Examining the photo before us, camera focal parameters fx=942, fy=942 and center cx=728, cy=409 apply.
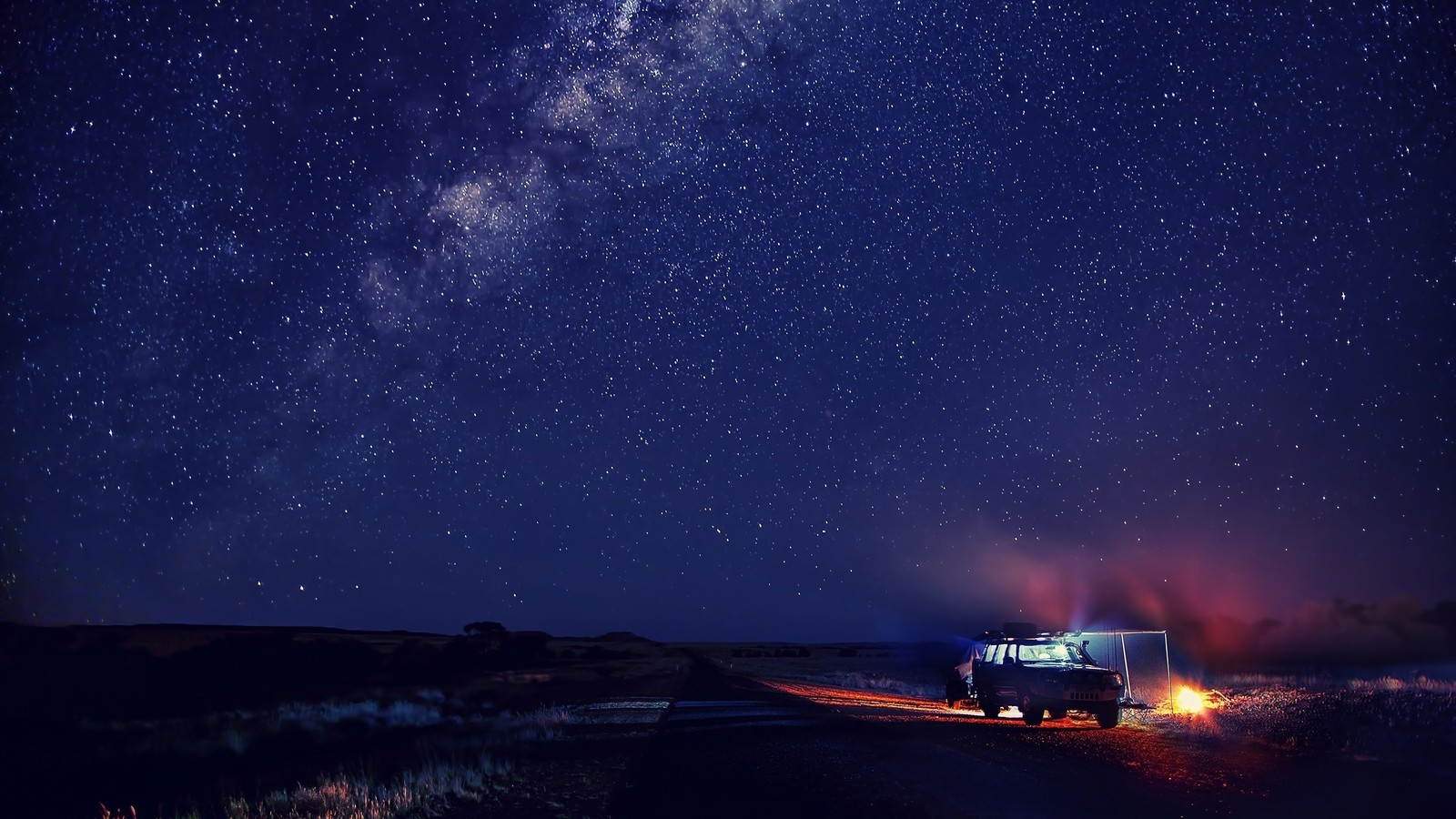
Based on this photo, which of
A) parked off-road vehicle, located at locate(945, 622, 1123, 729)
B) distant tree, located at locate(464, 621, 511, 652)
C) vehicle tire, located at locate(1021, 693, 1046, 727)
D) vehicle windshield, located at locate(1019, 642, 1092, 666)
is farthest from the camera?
distant tree, located at locate(464, 621, 511, 652)

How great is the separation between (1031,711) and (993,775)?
25.7 feet

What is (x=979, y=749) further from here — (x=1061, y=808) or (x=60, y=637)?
(x=60, y=637)

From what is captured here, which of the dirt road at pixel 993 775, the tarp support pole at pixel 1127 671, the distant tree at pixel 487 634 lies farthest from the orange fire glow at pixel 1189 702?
the distant tree at pixel 487 634

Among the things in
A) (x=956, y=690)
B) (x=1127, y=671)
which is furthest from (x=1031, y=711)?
(x=956, y=690)

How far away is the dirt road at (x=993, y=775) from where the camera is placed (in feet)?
32.2

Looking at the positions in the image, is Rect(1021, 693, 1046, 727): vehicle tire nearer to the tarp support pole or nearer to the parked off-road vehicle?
the parked off-road vehicle

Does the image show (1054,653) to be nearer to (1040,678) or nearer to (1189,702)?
(1040,678)

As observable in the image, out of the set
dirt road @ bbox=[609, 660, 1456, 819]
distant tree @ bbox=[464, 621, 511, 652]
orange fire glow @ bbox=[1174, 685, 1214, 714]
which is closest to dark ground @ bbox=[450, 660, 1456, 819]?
dirt road @ bbox=[609, 660, 1456, 819]

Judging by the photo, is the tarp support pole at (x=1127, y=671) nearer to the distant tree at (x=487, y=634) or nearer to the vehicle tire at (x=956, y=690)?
the vehicle tire at (x=956, y=690)

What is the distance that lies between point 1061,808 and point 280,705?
28178 millimetres

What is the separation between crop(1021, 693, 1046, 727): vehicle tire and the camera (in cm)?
1900

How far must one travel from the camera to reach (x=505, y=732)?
1881 cm

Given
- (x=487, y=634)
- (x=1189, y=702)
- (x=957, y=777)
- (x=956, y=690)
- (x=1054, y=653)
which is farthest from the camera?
(x=487, y=634)

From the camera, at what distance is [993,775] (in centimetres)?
1195
